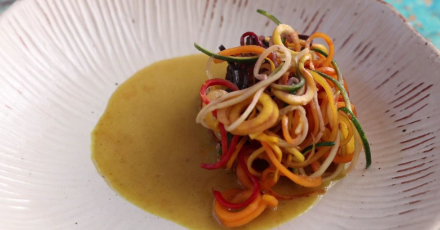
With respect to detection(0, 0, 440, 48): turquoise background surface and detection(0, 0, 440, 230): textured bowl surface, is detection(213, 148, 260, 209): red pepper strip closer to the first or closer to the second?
detection(0, 0, 440, 230): textured bowl surface

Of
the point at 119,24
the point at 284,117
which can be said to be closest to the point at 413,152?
the point at 284,117

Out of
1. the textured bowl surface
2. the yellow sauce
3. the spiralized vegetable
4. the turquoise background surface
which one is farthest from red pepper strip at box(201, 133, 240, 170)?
the turquoise background surface

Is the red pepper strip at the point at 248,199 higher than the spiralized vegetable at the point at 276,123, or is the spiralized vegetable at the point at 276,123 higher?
the spiralized vegetable at the point at 276,123

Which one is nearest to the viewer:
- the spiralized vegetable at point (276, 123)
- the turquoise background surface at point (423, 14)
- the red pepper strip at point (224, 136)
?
the spiralized vegetable at point (276, 123)

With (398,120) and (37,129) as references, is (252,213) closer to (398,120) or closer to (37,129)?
(398,120)

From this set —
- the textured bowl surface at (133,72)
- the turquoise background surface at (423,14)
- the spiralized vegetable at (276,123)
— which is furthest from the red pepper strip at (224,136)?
the turquoise background surface at (423,14)

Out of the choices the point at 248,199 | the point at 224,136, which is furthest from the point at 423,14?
the point at 248,199

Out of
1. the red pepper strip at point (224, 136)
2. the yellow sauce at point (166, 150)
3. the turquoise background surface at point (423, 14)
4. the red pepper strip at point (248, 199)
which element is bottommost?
the yellow sauce at point (166, 150)

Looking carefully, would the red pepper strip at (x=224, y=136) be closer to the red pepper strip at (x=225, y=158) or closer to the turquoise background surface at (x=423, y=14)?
the red pepper strip at (x=225, y=158)
